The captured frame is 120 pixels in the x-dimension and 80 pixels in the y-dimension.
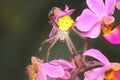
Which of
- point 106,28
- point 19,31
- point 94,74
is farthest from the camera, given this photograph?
point 19,31

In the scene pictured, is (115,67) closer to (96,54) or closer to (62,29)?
(96,54)

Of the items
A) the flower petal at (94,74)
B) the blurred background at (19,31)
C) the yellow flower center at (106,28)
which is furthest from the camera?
the blurred background at (19,31)

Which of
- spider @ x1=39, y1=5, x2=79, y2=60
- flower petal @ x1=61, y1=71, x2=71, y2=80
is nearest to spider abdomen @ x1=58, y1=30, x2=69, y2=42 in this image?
spider @ x1=39, y1=5, x2=79, y2=60

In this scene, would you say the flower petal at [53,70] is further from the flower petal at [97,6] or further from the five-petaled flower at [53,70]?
the flower petal at [97,6]

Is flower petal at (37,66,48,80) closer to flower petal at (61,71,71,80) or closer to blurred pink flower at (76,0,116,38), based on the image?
flower petal at (61,71,71,80)

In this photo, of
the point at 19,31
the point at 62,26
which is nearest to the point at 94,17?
the point at 62,26

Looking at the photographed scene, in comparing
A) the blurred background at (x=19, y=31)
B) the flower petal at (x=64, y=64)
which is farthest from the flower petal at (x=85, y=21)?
the blurred background at (x=19, y=31)
